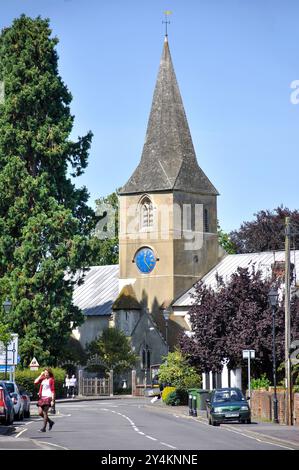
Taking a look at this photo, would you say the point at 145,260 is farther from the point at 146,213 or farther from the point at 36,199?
the point at 36,199

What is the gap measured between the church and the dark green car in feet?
154

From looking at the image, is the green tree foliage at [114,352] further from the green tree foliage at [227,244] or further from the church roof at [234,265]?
the green tree foliage at [227,244]

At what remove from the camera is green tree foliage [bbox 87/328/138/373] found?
88938mm

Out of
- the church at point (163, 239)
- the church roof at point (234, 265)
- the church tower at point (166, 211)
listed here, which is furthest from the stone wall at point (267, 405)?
the church tower at point (166, 211)

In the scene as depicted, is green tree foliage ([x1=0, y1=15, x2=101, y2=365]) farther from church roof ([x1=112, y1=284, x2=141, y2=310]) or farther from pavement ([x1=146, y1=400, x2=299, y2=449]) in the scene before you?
pavement ([x1=146, y1=400, x2=299, y2=449])

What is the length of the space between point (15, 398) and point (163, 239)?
51270 mm

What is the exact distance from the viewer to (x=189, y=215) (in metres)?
96.4

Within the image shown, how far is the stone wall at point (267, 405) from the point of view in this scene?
140 ft

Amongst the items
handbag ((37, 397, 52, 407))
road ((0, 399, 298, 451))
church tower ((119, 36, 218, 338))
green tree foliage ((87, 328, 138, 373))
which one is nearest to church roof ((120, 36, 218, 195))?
church tower ((119, 36, 218, 338))

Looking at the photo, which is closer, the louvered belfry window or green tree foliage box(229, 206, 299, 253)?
the louvered belfry window

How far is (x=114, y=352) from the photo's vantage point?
89.6 m
